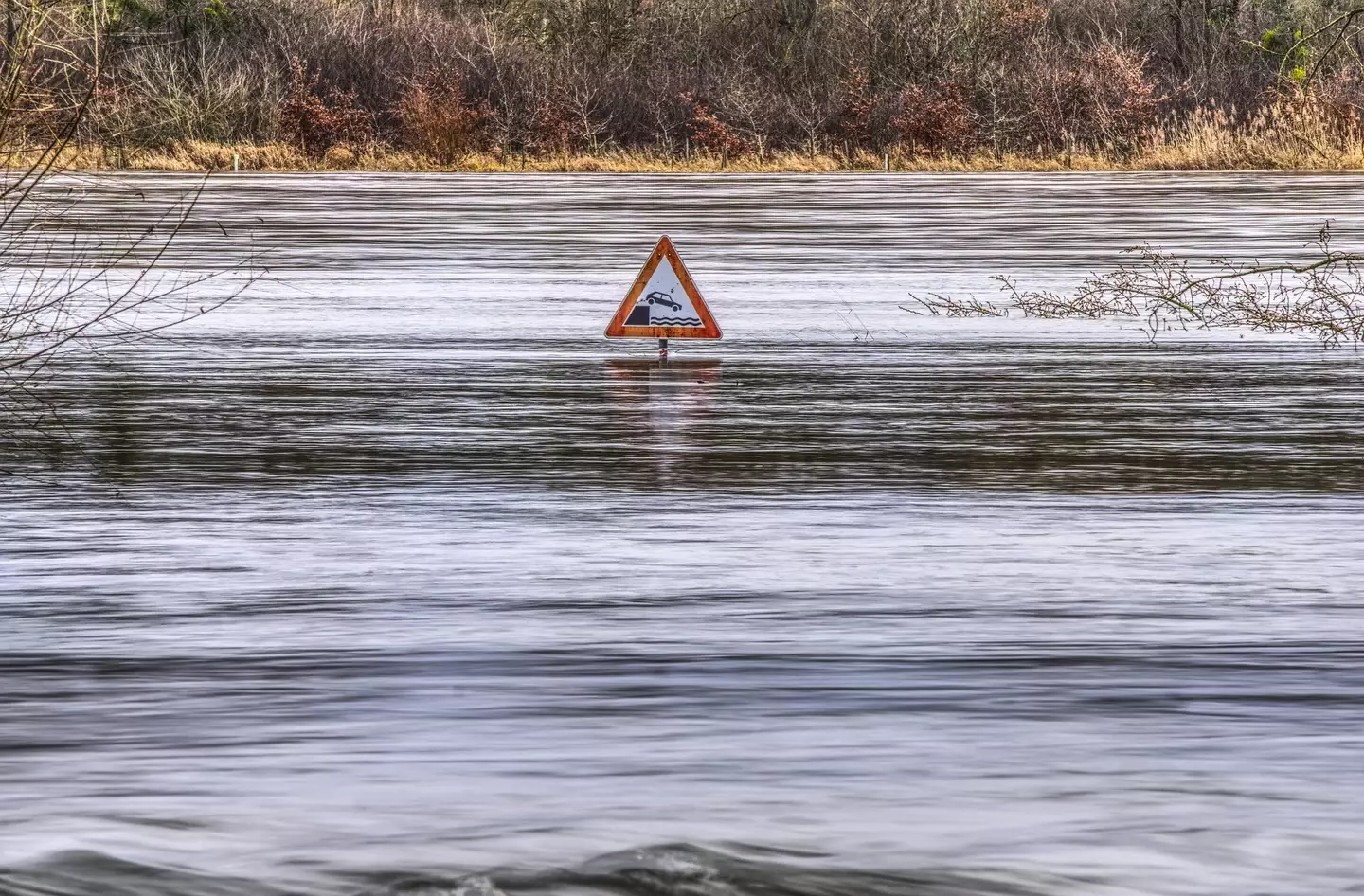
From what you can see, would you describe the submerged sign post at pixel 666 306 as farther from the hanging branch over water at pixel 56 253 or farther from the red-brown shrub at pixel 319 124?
the red-brown shrub at pixel 319 124

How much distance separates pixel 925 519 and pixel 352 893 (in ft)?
17.5

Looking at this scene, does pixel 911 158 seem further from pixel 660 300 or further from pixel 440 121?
pixel 660 300

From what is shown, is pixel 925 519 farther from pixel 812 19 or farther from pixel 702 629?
pixel 812 19

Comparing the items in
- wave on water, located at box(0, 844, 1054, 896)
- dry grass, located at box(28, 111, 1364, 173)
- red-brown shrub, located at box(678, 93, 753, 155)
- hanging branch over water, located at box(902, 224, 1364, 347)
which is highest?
red-brown shrub, located at box(678, 93, 753, 155)

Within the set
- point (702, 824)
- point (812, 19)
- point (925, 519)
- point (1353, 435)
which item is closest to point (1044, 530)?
point (925, 519)

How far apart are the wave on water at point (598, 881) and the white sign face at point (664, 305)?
11242mm

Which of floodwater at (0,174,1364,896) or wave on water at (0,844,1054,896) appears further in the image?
floodwater at (0,174,1364,896)

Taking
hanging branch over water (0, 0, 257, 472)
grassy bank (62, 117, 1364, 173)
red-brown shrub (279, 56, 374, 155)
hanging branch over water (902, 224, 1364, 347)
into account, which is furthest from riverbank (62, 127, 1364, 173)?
hanging branch over water (902, 224, 1364, 347)

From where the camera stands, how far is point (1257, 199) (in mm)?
38781

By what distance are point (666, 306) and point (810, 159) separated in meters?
43.2

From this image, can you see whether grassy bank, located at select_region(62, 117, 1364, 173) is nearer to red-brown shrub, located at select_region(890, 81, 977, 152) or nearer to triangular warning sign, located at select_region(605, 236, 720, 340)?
red-brown shrub, located at select_region(890, 81, 977, 152)

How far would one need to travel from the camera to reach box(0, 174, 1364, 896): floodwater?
5223 millimetres

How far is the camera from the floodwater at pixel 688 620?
522 cm

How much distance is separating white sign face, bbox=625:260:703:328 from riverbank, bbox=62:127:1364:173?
36.1 meters
